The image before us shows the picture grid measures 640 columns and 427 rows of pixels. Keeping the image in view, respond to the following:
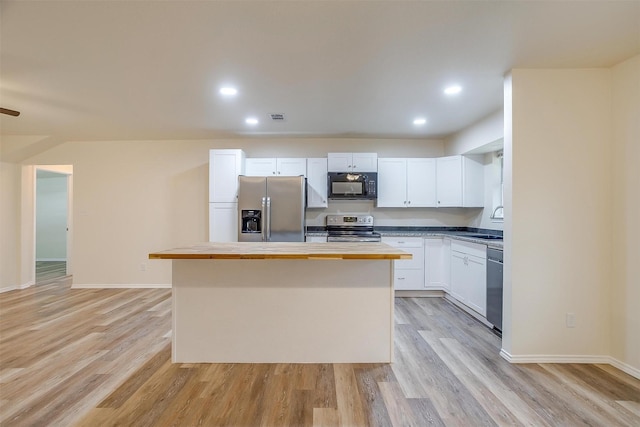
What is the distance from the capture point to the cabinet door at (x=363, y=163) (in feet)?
14.8

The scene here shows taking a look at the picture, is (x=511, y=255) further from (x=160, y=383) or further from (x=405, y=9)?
(x=160, y=383)

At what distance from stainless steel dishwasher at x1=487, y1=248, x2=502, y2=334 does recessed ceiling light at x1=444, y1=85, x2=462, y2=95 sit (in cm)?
165

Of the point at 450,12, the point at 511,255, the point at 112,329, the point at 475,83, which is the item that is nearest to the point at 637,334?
the point at 511,255

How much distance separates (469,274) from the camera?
361 cm

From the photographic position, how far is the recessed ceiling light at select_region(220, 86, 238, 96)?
2.85 m

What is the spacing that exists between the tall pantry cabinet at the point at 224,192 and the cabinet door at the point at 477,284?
3211mm

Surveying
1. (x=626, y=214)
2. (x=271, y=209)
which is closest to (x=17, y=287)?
(x=271, y=209)

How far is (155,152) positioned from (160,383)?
390 centimetres

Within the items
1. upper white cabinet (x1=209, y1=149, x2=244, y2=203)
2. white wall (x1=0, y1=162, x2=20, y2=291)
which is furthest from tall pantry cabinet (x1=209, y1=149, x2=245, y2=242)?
white wall (x1=0, y1=162, x2=20, y2=291)

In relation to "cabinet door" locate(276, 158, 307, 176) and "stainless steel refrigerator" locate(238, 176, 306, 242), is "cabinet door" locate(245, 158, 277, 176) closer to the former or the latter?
"cabinet door" locate(276, 158, 307, 176)

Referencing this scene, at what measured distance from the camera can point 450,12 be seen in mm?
1777

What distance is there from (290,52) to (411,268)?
334 centimetres

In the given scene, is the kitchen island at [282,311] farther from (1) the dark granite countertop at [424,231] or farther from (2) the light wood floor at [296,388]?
(1) the dark granite countertop at [424,231]

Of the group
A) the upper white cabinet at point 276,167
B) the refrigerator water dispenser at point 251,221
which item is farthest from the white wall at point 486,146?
the refrigerator water dispenser at point 251,221
